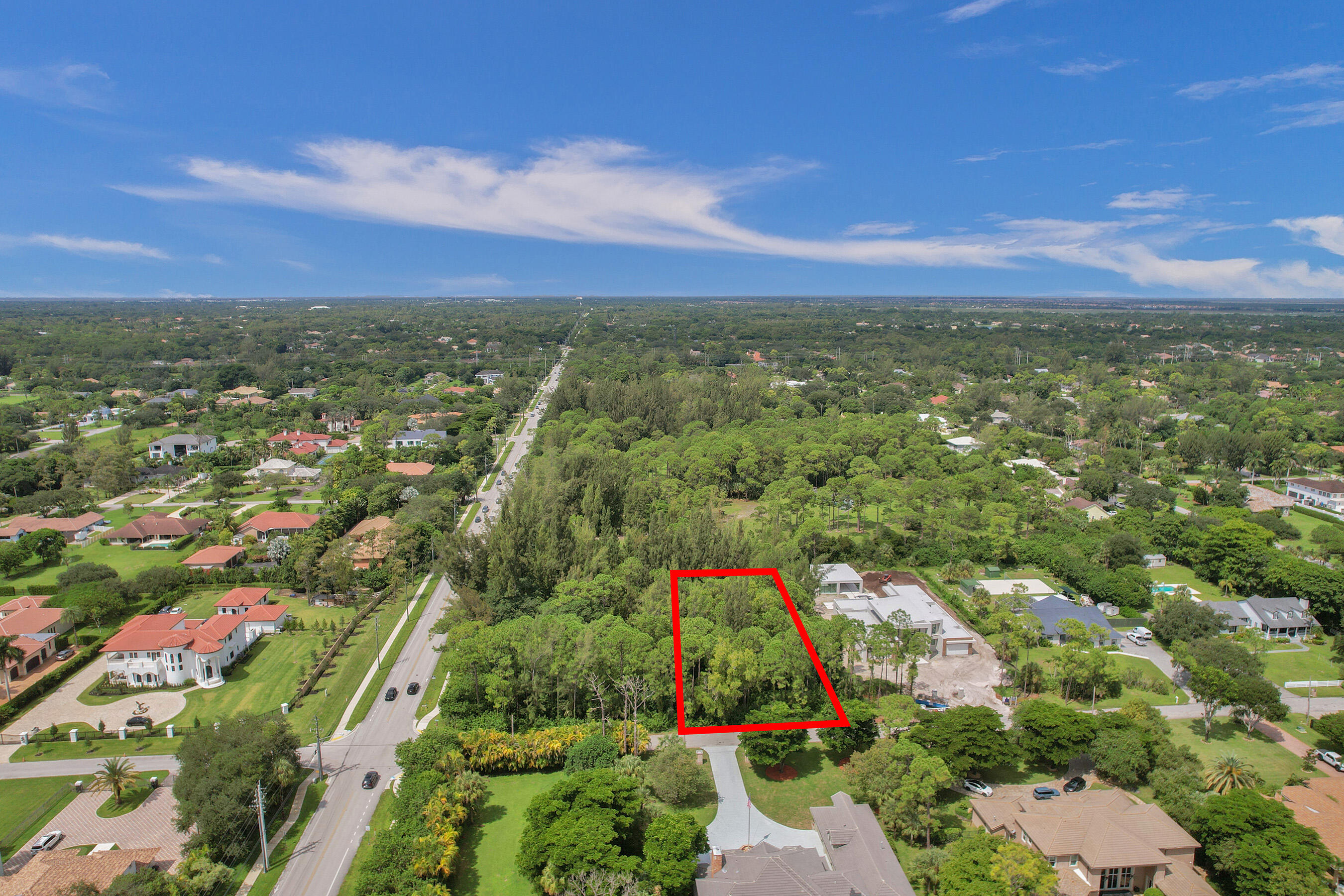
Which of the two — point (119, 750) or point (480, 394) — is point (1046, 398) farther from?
point (119, 750)

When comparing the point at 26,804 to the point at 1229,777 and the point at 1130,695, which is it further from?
the point at 1130,695

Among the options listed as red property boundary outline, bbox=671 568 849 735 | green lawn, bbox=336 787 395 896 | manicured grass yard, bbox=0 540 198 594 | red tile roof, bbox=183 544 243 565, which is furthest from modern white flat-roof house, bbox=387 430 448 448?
green lawn, bbox=336 787 395 896

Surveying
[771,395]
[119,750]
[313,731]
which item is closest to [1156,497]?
[771,395]

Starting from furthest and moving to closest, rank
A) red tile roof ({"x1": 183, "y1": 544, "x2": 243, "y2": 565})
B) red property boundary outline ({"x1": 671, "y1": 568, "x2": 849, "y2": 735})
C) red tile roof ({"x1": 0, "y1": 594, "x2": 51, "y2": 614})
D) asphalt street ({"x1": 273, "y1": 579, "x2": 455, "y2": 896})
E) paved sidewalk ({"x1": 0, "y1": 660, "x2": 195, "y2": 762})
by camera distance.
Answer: red tile roof ({"x1": 183, "y1": 544, "x2": 243, "y2": 565})
red tile roof ({"x1": 0, "y1": 594, "x2": 51, "y2": 614})
paved sidewalk ({"x1": 0, "y1": 660, "x2": 195, "y2": 762})
red property boundary outline ({"x1": 671, "y1": 568, "x2": 849, "y2": 735})
asphalt street ({"x1": 273, "y1": 579, "x2": 455, "y2": 896})

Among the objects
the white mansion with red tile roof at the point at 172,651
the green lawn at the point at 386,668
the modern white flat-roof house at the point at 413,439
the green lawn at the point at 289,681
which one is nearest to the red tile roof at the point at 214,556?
the white mansion with red tile roof at the point at 172,651

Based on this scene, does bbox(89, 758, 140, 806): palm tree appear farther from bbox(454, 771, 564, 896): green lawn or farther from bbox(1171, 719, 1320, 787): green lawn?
bbox(1171, 719, 1320, 787): green lawn
